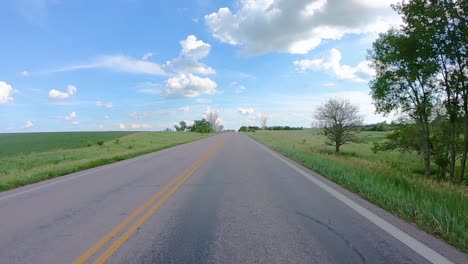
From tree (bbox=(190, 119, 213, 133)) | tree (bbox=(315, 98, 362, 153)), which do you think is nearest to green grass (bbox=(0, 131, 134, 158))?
tree (bbox=(315, 98, 362, 153))

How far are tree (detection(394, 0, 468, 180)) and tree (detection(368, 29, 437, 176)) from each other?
493 millimetres

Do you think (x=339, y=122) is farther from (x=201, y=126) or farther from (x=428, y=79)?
(x=201, y=126)

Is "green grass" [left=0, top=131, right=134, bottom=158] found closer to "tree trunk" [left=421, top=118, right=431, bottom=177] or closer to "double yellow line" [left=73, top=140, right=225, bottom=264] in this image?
"tree trunk" [left=421, top=118, right=431, bottom=177]

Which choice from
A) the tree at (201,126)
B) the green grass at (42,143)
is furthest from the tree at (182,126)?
the green grass at (42,143)

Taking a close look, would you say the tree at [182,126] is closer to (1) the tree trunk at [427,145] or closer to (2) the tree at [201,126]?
(2) the tree at [201,126]

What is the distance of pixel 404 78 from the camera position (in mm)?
25438

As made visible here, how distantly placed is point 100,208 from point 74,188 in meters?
3.52

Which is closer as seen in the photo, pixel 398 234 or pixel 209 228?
pixel 398 234

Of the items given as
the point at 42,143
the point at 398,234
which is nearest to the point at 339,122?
the point at 398,234

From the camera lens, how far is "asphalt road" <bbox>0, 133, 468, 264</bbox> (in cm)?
431

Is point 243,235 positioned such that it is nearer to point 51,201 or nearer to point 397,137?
point 51,201

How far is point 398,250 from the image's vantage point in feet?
14.3

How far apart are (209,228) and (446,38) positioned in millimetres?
20354

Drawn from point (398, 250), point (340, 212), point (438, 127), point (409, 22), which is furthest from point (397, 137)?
point (398, 250)
